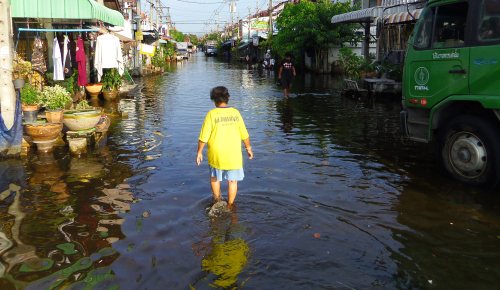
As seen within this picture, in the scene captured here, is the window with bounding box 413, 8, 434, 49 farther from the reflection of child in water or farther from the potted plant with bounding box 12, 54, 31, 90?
the potted plant with bounding box 12, 54, 31, 90

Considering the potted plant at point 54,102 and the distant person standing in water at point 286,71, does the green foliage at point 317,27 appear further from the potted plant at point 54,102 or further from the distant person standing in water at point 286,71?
the potted plant at point 54,102

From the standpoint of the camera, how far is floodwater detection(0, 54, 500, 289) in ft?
Result: 13.9

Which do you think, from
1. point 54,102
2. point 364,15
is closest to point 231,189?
point 54,102

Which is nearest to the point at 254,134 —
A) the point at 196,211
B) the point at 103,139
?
the point at 103,139

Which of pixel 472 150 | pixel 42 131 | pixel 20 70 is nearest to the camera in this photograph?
pixel 472 150

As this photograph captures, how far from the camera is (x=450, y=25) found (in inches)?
281

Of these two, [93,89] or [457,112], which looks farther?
[93,89]

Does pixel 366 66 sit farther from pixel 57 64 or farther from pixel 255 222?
pixel 255 222

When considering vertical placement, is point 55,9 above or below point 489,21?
above

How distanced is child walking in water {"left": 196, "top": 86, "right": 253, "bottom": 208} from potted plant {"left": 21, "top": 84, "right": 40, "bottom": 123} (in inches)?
196

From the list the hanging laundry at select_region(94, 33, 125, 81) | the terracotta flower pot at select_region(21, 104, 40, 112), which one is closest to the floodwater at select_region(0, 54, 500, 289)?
the terracotta flower pot at select_region(21, 104, 40, 112)

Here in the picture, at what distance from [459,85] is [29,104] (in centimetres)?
776

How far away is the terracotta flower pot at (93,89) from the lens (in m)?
17.2

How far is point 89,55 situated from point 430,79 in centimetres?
1505
